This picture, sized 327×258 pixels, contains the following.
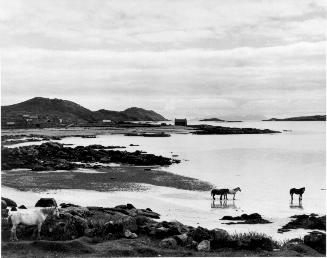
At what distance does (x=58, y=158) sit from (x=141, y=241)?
115ft

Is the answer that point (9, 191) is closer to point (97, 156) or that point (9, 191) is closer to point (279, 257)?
point (279, 257)

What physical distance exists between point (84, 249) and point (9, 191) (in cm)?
1613

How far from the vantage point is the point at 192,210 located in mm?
24031

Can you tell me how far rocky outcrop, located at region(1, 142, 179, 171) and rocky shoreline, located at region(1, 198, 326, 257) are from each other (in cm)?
2491

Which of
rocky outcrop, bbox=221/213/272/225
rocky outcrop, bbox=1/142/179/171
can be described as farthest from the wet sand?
rocky outcrop, bbox=221/213/272/225

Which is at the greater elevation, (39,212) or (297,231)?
(39,212)

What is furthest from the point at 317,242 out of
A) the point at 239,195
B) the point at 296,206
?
the point at 239,195

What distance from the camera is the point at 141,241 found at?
1519cm

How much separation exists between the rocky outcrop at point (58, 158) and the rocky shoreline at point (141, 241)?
2491 cm

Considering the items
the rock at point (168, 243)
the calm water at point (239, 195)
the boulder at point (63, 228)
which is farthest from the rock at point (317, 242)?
the boulder at point (63, 228)

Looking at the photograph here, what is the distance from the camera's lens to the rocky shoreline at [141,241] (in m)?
13.9

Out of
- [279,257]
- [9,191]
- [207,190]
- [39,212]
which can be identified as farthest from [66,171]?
[279,257]

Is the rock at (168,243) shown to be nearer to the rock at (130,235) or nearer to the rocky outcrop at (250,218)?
the rock at (130,235)

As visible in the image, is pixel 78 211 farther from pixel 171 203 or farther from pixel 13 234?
pixel 171 203
